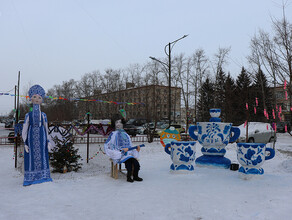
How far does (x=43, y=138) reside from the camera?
18.8 ft

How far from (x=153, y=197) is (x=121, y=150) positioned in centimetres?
192

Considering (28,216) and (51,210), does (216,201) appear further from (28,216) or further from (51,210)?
(28,216)

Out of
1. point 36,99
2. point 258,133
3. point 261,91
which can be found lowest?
point 258,133

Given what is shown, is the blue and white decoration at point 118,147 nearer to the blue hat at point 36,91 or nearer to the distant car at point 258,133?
the blue hat at point 36,91

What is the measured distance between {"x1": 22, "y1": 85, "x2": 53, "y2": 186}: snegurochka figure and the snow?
33 centimetres

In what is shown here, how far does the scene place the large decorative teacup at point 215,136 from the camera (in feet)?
22.9

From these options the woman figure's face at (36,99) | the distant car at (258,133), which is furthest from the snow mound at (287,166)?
the distant car at (258,133)

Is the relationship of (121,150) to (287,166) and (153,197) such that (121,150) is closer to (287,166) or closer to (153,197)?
(153,197)

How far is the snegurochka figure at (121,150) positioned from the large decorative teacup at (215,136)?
85.1 inches

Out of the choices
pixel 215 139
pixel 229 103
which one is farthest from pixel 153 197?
pixel 229 103

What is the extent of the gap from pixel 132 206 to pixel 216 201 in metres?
1.44

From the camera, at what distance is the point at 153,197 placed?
→ 4.48 metres

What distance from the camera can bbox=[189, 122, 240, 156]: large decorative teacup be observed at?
6.99 meters

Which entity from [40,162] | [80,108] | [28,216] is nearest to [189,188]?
[28,216]
